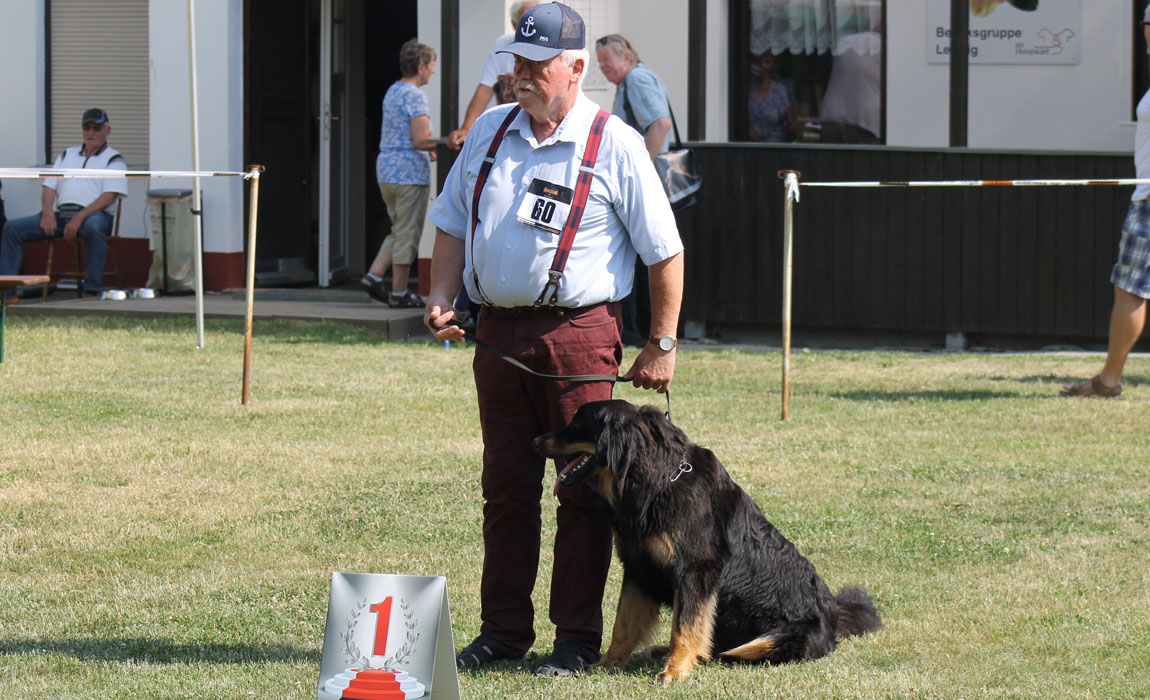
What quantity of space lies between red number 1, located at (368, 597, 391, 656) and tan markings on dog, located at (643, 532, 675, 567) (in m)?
0.86

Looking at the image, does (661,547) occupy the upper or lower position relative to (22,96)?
lower

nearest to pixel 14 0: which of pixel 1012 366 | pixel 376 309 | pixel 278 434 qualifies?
pixel 376 309

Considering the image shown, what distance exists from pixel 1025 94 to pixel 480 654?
31.7 feet

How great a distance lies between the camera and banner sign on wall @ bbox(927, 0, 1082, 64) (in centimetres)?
1239

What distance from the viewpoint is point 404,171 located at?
11898 mm

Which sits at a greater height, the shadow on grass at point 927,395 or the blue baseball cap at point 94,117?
the blue baseball cap at point 94,117

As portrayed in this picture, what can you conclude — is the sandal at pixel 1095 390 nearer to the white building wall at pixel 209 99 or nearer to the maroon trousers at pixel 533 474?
the maroon trousers at pixel 533 474

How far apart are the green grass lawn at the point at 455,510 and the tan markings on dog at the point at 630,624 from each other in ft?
0.21

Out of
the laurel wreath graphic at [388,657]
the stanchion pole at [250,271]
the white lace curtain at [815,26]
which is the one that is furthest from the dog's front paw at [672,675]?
the white lace curtain at [815,26]

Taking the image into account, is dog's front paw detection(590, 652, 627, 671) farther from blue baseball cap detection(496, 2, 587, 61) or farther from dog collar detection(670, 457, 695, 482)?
blue baseball cap detection(496, 2, 587, 61)

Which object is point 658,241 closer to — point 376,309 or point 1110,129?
point 376,309

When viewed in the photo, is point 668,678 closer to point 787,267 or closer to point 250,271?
point 787,267

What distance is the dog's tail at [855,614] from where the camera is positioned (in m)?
4.66

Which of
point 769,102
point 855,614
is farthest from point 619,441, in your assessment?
point 769,102
